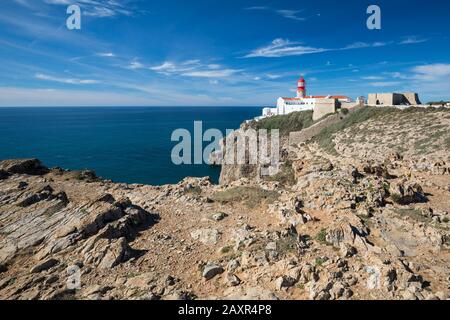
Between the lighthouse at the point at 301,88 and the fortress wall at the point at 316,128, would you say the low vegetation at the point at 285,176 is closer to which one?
the fortress wall at the point at 316,128

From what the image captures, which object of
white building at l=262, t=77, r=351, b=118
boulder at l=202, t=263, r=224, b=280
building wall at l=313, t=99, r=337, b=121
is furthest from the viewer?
white building at l=262, t=77, r=351, b=118

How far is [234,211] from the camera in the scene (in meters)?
13.7

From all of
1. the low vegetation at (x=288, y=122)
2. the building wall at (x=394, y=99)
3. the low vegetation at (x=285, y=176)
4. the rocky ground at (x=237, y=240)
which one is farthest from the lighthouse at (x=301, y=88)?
the rocky ground at (x=237, y=240)

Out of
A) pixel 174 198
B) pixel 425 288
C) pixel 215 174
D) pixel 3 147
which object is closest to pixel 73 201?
pixel 174 198

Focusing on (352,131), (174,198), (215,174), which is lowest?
(215,174)

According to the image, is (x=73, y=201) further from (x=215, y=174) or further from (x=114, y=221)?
(x=215, y=174)

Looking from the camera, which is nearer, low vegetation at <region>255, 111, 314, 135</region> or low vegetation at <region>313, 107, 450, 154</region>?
low vegetation at <region>313, 107, 450, 154</region>

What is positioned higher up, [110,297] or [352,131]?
[352,131]

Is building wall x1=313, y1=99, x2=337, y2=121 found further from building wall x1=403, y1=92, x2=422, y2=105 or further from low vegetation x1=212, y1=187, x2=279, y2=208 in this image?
low vegetation x1=212, y1=187, x2=279, y2=208

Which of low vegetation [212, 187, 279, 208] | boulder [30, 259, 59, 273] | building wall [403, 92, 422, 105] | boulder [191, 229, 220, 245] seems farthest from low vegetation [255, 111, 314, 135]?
boulder [30, 259, 59, 273]

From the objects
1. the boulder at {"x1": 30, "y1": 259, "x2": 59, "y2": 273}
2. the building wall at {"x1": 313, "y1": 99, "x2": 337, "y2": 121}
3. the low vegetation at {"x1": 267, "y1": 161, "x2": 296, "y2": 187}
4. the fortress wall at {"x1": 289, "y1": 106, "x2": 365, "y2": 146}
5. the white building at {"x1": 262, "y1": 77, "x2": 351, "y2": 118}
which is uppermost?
the white building at {"x1": 262, "y1": 77, "x2": 351, "y2": 118}

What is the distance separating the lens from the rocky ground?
779cm

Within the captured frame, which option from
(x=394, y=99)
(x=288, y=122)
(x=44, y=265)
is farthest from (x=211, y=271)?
(x=288, y=122)
